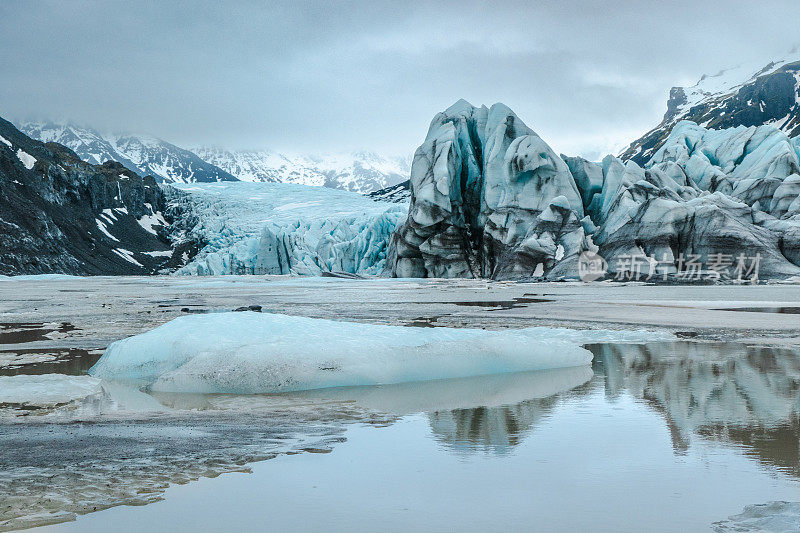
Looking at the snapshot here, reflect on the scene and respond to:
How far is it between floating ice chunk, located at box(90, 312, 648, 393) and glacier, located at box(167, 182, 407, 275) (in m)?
49.9

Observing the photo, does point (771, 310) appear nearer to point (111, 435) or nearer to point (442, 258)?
point (111, 435)

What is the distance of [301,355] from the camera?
775 cm

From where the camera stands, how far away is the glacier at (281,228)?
60750mm

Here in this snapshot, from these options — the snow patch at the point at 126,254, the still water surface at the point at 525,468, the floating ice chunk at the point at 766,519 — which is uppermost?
the snow patch at the point at 126,254

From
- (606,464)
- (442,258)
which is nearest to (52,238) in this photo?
(442,258)

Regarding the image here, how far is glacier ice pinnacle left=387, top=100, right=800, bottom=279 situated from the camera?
36469mm

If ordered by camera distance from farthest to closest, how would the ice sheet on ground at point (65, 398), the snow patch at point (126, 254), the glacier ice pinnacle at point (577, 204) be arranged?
the snow patch at point (126, 254) → the glacier ice pinnacle at point (577, 204) → the ice sheet on ground at point (65, 398)

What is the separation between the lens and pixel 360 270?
198 ft

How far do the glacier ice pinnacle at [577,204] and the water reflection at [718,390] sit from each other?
27958 millimetres

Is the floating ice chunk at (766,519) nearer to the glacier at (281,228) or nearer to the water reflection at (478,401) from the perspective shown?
the water reflection at (478,401)

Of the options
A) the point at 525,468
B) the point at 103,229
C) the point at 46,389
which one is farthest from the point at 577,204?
the point at 103,229

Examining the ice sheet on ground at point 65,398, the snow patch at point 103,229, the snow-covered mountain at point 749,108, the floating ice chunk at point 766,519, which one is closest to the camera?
the floating ice chunk at point 766,519

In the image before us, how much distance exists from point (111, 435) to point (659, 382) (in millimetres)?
5507

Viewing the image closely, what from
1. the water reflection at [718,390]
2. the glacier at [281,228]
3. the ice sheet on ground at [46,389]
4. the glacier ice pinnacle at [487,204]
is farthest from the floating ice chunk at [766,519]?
the glacier at [281,228]
